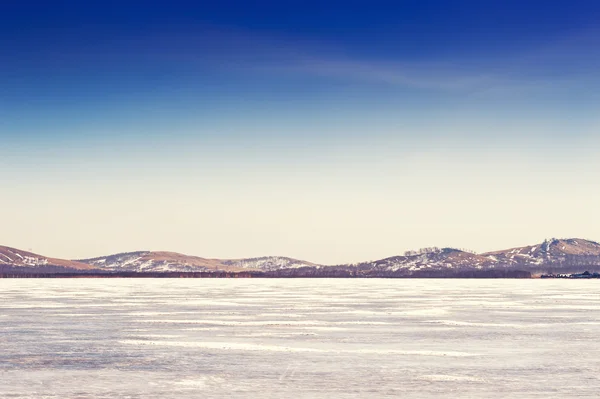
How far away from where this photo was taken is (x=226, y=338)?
1862 centimetres

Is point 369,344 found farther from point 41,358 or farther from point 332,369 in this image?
point 41,358

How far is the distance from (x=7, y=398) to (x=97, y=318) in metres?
14.6

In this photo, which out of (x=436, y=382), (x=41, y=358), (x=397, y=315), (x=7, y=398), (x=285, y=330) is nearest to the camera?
(x=7, y=398)

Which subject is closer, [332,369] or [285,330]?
[332,369]

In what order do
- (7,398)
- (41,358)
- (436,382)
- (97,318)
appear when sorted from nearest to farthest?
(7,398), (436,382), (41,358), (97,318)

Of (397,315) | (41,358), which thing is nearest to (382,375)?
(41,358)

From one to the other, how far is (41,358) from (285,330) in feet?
24.5

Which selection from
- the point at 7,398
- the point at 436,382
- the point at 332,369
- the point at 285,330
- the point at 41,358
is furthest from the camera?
the point at 285,330

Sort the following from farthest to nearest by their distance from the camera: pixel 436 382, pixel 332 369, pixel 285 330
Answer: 1. pixel 285 330
2. pixel 332 369
3. pixel 436 382

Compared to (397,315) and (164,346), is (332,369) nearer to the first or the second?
(164,346)

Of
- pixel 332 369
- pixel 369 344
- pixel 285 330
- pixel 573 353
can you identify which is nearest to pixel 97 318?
pixel 285 330

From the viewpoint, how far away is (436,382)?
39.6 feet

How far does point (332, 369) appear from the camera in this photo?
528 inches

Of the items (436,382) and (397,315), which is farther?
(397,315)
